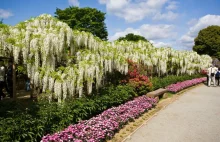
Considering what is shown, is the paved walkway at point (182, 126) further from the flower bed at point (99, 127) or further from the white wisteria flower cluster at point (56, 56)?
the white wisteria flower cluster at point (56, 56)

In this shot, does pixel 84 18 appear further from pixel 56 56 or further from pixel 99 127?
pixel 99 127

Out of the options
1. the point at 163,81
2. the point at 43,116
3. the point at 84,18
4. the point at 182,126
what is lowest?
the point at 182,126

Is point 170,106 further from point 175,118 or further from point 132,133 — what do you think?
point 132,133

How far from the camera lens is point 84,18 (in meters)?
39.9

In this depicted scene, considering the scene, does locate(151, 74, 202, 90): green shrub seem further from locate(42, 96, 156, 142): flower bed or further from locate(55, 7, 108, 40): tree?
locate(55, 7, 108, 40): tree

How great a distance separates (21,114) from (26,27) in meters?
4.80

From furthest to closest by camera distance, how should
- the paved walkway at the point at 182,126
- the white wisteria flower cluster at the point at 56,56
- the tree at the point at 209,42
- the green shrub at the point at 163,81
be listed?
1. the tree at the point at 209,42
2. the green shrub at the point at 163,81
3. the white wisteria flower cluster at the point at 56,56
4. the paved walkway at the point at 182,126

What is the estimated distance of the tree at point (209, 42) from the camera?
4388cm

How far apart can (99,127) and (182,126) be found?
3.15 m

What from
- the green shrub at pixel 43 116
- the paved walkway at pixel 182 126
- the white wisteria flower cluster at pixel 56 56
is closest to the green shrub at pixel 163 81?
the paved walkway at pixel 182 126

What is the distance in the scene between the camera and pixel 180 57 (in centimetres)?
2184

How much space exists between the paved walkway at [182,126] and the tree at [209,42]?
3654 cm

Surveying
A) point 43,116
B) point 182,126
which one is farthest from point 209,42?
point 43,116

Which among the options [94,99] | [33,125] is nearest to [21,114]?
[33,125]
